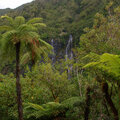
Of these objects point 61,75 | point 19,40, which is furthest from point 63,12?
point 19,40

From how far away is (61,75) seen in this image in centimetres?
1028

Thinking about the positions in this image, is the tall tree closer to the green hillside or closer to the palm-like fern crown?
the palm-like fern crown

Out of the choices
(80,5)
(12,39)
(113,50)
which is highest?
(80,5)

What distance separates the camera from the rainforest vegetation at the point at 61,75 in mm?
5375

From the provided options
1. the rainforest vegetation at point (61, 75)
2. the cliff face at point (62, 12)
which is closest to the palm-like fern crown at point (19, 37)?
the rainforest vegetation at point (61, 75)

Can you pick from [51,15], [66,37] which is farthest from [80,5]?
[66,37]

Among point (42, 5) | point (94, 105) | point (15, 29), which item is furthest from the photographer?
point (42, 5)

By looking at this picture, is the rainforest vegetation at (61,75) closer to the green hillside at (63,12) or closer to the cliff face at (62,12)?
the cliff face at (62,12)

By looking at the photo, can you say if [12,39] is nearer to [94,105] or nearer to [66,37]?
[94,105]

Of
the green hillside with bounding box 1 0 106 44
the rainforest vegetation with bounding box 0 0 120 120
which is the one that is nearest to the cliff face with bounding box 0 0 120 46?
the green hillside with bounding box 1 0 106 44

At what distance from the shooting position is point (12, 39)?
6.01 meters

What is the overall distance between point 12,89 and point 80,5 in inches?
3660

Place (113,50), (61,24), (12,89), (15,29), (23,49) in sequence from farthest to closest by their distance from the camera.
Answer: (61,24), (12,89), (23,49), (15,29), (113,50)

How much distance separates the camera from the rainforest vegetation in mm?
5375
